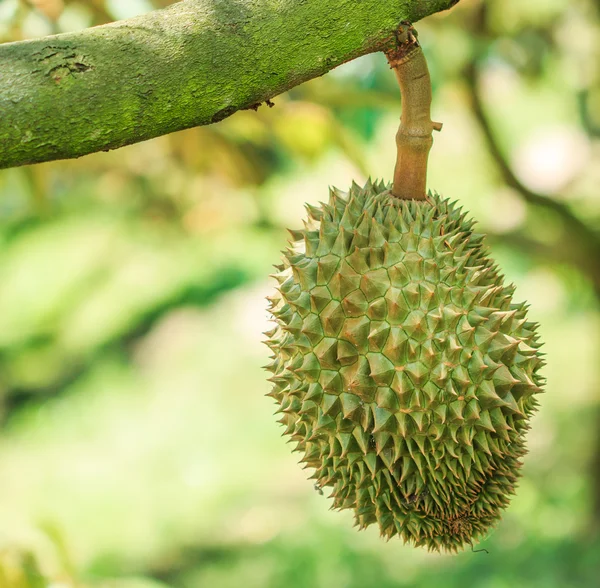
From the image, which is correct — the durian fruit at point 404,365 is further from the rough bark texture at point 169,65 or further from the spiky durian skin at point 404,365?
the rough bark texture at point 169,65

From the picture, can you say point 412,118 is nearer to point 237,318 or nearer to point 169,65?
point 169,65

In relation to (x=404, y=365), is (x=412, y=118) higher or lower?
higher

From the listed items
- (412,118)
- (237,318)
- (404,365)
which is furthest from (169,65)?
(237,318)

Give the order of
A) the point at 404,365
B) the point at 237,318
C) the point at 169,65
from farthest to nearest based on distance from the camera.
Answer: the point at 237,318, the point at 404,365, the point at 169,65

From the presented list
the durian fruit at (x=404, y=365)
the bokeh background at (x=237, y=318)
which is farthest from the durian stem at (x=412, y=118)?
the bokeh background at (x=237, y=318)

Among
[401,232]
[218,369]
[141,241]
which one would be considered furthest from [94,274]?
[401,232]

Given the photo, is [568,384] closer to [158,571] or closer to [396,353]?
[158,571]

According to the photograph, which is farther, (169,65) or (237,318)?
(237,318)
